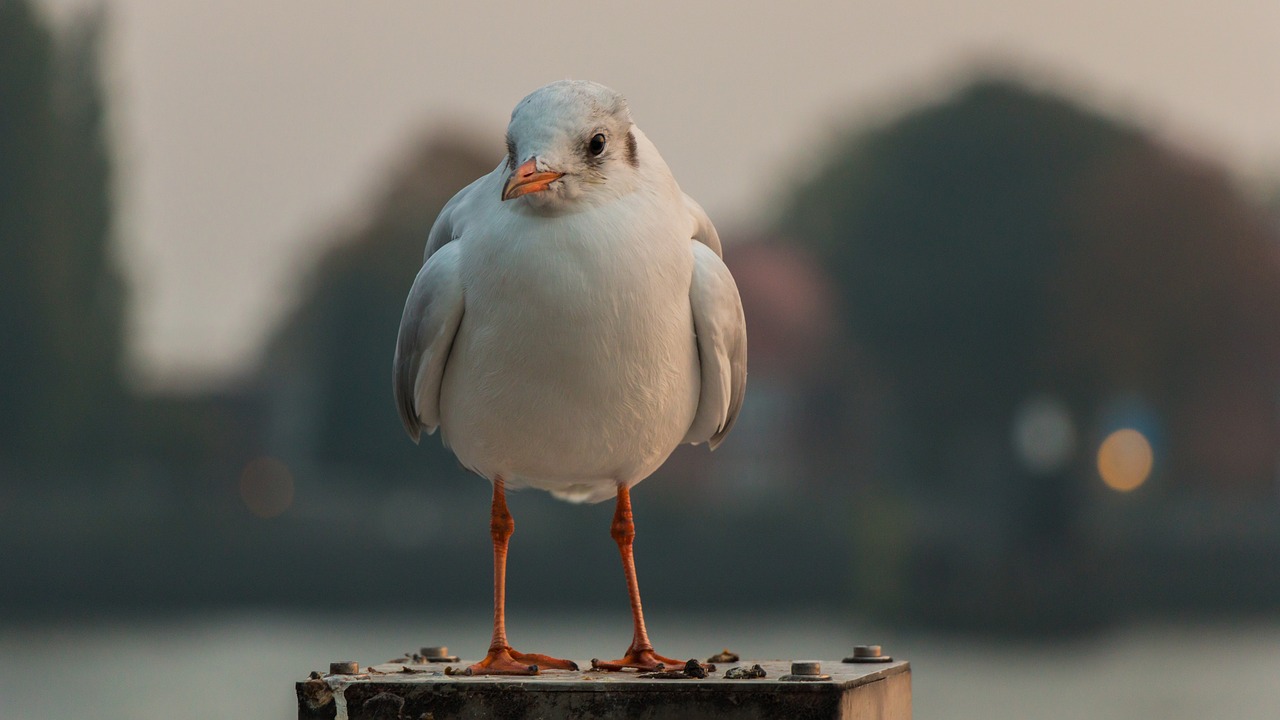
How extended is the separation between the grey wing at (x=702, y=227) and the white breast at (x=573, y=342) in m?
0.25

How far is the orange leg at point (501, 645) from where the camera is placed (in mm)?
4844

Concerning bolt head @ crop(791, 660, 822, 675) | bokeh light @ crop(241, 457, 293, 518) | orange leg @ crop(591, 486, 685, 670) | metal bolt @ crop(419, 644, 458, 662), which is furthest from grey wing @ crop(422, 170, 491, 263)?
bokeh light @ crop(241, 457, 293, 518)

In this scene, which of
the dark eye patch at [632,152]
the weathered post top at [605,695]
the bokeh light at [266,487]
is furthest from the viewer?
the bokeh light at [266,487]

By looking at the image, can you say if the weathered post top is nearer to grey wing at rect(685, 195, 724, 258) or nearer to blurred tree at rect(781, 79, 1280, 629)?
grey wing at rect(685, 195, 724, 258)

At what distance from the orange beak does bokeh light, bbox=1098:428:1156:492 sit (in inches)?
1658

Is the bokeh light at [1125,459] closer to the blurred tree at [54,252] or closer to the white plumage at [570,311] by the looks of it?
the blurred tree at [54,252]

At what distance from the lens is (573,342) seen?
15.3ft

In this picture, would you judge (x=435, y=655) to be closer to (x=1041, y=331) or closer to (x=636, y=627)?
(x=636, y=627)

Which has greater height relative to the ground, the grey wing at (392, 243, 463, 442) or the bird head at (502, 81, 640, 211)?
the bird head at (502, 81, 640, 211)

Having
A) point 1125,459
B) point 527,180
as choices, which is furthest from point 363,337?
point 527,180

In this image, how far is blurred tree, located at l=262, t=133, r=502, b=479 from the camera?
45.8 meters

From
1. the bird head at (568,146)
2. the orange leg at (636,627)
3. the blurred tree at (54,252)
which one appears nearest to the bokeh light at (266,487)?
the blurred tree at (54,252)

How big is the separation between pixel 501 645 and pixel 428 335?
3.10 ft

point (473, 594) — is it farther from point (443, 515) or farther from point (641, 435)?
point (641, 435)
